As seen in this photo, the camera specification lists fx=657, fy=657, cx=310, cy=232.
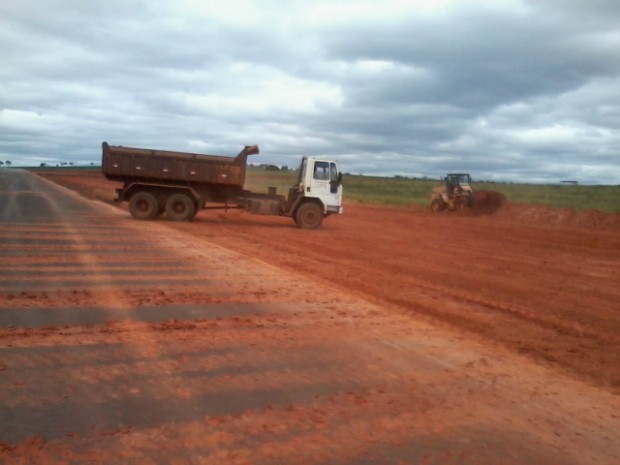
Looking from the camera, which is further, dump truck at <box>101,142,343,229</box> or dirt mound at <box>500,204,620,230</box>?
dirt mound at <box>500,204,620,230</box>

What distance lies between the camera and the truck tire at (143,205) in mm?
26139

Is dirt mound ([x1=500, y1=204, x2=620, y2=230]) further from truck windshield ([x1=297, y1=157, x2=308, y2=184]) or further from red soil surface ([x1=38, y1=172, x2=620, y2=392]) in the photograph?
truck windshield ([x1=297, y1=157, x2=308, y2=184])

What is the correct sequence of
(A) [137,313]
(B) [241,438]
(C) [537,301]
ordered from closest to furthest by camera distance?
1. (B) [241,438]
2. (A) [137,313]
3. (C) [537,301]

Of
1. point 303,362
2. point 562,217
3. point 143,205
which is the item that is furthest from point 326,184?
point 303,362

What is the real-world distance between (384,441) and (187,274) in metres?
8.52

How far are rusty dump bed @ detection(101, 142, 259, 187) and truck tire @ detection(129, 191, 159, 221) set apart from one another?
674 mm

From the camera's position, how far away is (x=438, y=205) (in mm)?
42938

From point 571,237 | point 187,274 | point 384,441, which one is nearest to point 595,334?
point 384,441

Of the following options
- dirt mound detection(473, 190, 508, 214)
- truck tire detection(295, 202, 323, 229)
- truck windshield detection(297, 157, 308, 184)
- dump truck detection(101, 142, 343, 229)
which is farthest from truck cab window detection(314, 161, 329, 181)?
dirt mound detection(473, 190, 508, 214)

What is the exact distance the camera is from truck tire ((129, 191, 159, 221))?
26139mm

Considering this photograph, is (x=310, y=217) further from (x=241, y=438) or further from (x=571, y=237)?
(x=241, y=438)

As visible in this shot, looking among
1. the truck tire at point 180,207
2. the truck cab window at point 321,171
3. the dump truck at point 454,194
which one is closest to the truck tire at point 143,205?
the truck tire at point 180,207

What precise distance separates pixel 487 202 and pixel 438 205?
10.5 feet

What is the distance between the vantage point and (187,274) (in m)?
13.1
